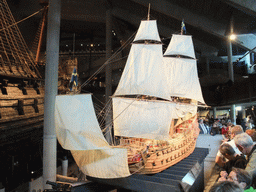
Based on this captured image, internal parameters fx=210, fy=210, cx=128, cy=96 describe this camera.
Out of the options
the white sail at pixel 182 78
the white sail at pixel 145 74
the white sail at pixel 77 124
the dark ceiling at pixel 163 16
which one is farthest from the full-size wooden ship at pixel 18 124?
the dark ceiling at pixel 163 16

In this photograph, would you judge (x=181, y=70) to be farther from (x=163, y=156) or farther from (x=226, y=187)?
(x=226, y=187)

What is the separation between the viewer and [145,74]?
26.1 feet

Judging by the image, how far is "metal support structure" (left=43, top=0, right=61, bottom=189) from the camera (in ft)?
24.4

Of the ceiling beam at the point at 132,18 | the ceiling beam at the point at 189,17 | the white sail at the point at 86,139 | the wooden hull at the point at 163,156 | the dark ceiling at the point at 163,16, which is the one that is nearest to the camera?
the white sail at the point at 86,139

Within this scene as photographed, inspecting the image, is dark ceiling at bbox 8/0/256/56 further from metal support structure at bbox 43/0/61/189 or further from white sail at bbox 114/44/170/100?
metal support structure at bbox 43/0/61/189

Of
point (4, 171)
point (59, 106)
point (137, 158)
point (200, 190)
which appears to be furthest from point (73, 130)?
point (4, 171)

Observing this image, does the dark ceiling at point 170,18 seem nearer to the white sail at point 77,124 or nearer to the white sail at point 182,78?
the white sail at point 182,78

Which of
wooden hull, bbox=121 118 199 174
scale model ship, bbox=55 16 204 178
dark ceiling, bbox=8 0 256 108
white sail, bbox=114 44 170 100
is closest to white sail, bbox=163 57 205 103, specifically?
scale model ship, bbox=55 16 204 178

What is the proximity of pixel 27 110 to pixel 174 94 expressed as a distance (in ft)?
24.9

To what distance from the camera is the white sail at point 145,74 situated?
775 centimetres

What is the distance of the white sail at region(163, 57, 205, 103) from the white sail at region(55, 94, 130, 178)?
23.2 feet

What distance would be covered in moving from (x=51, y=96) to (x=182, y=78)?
6795 millimetres

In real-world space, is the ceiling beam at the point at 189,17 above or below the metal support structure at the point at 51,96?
above

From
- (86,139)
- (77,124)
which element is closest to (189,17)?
(77,124)
